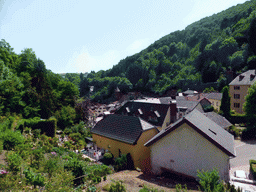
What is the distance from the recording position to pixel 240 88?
144ft

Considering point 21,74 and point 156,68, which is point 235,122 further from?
point 156,68

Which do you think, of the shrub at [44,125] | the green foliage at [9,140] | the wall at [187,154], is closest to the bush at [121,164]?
the wall at [187,154]

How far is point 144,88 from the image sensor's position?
129 meters

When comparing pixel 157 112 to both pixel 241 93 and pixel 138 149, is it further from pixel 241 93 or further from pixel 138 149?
pixel 241 93

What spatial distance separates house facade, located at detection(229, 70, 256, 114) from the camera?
4284cm

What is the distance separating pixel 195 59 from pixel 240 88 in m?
68.7

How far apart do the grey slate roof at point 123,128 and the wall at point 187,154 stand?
10.9ft

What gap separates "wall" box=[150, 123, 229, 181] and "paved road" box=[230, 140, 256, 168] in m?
8.86

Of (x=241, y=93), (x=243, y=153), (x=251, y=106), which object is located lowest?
(x=243, y=153)

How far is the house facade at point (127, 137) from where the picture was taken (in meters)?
16.3

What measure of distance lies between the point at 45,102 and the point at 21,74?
6395 mm

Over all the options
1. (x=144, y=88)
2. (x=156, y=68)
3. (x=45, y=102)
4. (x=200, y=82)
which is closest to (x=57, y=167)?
(x=45, y=102)

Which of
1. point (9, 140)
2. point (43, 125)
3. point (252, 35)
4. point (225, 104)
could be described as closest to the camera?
point (9, 140)

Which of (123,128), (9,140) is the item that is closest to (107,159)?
(123,128)
